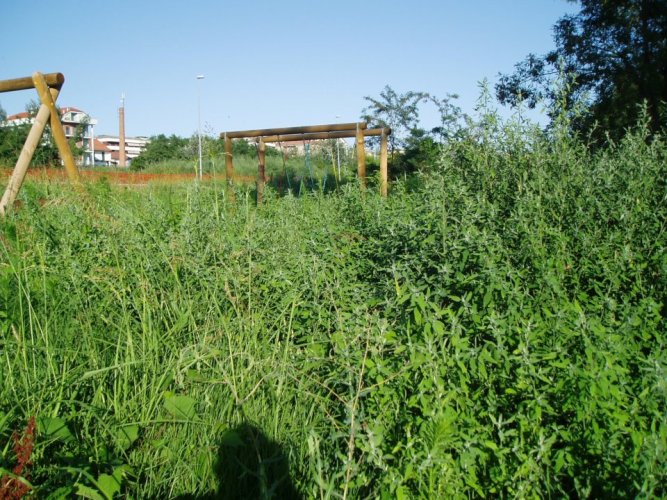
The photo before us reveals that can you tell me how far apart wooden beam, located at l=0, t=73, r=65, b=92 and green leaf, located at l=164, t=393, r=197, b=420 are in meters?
5.67

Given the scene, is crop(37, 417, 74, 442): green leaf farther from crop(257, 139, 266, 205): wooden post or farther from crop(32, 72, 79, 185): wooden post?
crop(257, 139, 266, 205): wooden post

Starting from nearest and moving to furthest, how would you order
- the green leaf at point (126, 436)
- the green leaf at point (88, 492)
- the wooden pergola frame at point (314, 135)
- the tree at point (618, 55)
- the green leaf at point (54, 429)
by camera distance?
the green leaf at point (88, 492)
the green leaf at point (54, 429)
the green leaf at point (126, 436)
the wooden pergola frame at point (314, 135)
the tree at point (618, 55)

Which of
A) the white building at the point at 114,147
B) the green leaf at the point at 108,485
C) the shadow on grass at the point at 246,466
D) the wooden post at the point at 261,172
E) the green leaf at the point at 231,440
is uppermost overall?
the white building at the point at 114,147

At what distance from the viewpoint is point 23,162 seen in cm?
611

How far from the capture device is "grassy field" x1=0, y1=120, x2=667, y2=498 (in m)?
1.99

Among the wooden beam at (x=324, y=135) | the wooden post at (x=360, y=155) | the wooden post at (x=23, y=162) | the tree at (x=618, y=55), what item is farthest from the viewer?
the tree at (x=618, y=55)

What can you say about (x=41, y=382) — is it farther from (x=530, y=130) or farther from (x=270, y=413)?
(x=530, y=130)

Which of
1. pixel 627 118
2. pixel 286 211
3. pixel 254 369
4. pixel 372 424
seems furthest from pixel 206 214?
pixel 627 118

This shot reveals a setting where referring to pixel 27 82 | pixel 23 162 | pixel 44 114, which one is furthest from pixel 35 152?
pixel 23 162

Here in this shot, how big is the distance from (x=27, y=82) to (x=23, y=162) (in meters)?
1.28

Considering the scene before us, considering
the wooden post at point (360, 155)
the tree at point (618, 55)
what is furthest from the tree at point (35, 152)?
the tree at point (618, 55)

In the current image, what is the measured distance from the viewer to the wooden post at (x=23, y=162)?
5.83 meters

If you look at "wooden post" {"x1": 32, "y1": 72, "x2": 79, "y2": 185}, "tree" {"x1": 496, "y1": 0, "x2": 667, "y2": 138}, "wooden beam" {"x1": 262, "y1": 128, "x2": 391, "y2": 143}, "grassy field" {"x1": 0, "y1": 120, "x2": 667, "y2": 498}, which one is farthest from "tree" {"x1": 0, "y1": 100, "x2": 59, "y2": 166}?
"tree" {"x1": 496, "y1": 0, "x2": 667, "y2": 138}

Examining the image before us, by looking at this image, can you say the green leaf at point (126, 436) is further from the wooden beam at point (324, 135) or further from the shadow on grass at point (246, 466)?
the wooden beam at point (324, 135)
